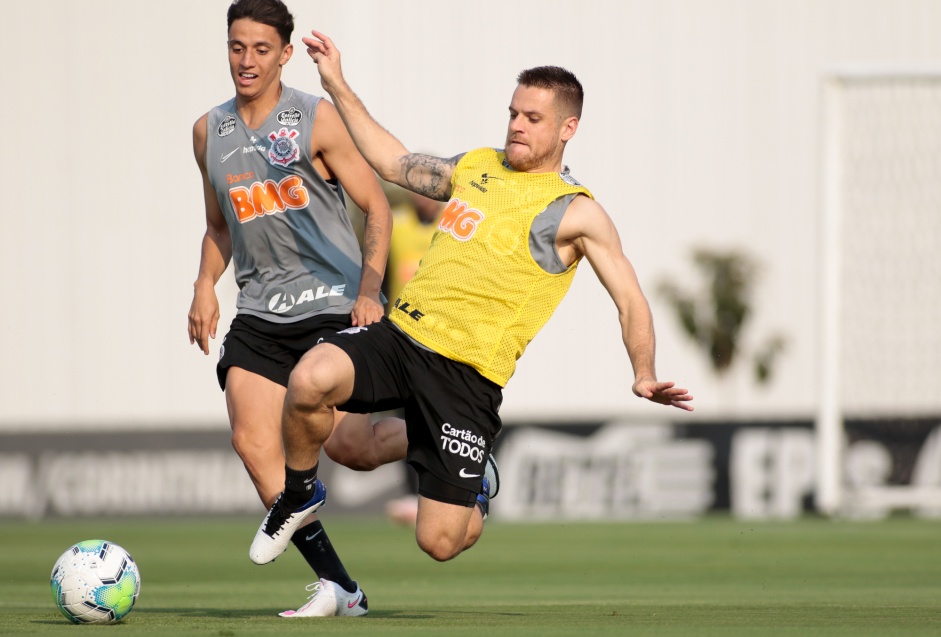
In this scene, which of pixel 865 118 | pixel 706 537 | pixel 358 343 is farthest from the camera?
pixel 865 118

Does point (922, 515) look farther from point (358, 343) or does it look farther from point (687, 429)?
point (358, 343)

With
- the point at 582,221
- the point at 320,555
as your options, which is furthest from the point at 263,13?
the point at 320,555

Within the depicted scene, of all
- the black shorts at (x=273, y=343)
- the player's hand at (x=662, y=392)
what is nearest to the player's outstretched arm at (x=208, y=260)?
the black shorts at (x=273, y=343)

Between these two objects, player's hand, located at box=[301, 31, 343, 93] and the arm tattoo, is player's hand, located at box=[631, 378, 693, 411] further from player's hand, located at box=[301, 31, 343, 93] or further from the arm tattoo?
player's hand, located at box=[301, 31, 343, 93]

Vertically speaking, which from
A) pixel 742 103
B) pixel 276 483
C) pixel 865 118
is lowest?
pixel 276 483

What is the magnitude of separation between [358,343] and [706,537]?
26.2 feet

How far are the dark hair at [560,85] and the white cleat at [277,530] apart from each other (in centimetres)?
213

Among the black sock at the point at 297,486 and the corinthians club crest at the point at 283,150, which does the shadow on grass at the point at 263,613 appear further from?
the corinthians club crest at the point at 283,150

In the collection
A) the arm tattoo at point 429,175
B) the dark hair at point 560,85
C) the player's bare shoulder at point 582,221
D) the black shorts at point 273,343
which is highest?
the dark hair at point 560,85

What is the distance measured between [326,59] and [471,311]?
1.36 m

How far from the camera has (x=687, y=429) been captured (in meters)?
18.0

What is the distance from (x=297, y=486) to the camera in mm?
6910

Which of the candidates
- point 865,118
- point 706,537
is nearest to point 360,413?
point 706,537

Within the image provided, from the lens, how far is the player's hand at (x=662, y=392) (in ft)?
20.7
